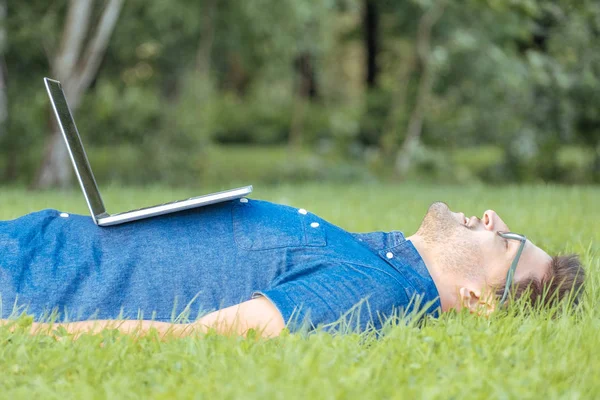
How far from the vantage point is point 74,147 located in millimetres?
3725

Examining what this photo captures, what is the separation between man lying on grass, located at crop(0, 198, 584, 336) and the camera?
319 cm

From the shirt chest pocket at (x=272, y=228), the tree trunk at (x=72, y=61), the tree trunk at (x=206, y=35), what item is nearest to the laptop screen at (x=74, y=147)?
the shirt chest pocket at (x=272, y=228)

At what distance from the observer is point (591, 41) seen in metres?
14.9

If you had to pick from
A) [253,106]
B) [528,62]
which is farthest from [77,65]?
[253,106]

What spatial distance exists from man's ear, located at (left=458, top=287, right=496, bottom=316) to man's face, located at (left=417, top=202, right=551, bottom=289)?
0.16 feet

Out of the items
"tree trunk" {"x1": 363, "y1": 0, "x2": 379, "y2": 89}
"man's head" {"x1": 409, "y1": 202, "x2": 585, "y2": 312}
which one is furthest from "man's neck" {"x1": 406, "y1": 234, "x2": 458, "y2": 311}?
"tree trunk" {"x1": 363, "y1": 0, "x2": 379, "y2": 89}

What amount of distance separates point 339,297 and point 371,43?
56.3 ft

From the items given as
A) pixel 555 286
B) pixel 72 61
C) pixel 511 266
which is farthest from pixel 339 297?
pixel 72 61

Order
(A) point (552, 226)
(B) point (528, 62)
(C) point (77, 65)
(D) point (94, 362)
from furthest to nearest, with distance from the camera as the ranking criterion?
1. (B) point (528, 62)
2. (C) point (77, 65)
3. (A) point (552, 226)
4. (D) point (94, 362)

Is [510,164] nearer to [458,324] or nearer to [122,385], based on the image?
[458,324]

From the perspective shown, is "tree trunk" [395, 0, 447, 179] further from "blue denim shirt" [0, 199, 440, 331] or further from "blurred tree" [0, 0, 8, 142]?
"blue denim shirt" [0, 199, 440, 331]

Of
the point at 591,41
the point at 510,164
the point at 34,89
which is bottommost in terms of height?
the point at 510,164

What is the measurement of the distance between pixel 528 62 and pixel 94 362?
524 inches

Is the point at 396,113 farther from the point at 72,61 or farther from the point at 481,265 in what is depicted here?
the point at 481,265
